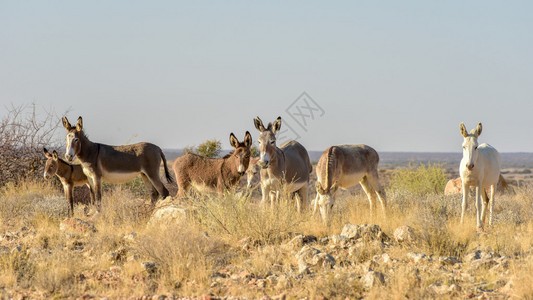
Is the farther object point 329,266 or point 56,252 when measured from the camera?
point 56,252

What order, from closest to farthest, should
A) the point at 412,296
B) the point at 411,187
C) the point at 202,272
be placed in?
the point at 412,296 → the point at 202,272 → the point at 411,187

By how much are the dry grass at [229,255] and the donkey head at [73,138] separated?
5.95 feet

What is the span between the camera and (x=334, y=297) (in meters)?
7.75

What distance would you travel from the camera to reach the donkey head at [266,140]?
11.6 metres

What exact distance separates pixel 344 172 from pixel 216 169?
2954 mm

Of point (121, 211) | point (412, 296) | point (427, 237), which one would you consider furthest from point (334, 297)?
point (121, 211)

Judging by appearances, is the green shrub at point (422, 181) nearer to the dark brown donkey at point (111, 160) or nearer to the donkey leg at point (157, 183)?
the donkey leg at point (157, 183)

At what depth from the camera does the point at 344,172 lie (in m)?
13.6

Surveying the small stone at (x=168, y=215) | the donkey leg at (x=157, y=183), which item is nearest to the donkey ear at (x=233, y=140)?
the small stone at (x=168, y=215)

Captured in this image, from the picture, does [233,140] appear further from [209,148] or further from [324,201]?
[209,148]

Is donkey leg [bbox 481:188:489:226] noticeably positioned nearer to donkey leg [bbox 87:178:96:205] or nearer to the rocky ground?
the rocky ground

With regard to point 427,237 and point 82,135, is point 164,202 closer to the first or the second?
point 82,135

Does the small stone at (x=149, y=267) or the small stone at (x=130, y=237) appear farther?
the small stone at (x=130, y=237)

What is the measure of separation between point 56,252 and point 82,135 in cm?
509
